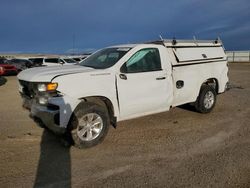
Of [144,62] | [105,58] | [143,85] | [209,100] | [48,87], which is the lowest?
[209,100]

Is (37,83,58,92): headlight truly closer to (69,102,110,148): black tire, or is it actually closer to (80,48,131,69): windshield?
(69,102,110,148): black tire

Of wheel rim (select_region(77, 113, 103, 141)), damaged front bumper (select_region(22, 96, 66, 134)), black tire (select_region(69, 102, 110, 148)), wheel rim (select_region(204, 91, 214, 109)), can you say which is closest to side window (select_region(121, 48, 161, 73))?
black tire (select_region(69, 102, 110, 148))

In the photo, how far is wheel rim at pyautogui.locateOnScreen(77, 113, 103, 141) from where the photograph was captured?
4957 millimetres

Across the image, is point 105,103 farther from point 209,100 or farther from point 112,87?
point 209,100

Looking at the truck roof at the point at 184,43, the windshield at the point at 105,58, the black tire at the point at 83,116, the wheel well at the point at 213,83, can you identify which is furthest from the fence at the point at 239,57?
the black tire at the point at 83,116

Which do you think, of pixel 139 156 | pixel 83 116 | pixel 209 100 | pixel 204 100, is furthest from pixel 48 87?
pixel 209 100

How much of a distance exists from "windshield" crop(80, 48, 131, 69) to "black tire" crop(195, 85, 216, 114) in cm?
282

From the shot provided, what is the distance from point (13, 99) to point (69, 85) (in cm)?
651

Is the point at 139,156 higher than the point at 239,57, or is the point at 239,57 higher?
the point at 239,57

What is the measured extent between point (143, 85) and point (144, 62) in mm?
553

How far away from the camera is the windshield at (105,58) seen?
5.55 m

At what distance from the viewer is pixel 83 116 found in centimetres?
487

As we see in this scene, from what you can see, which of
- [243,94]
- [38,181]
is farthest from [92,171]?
[243,94]

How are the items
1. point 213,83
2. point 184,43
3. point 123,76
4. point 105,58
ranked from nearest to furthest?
point 123,76, point 105,58, point 184,43, point 213,83
